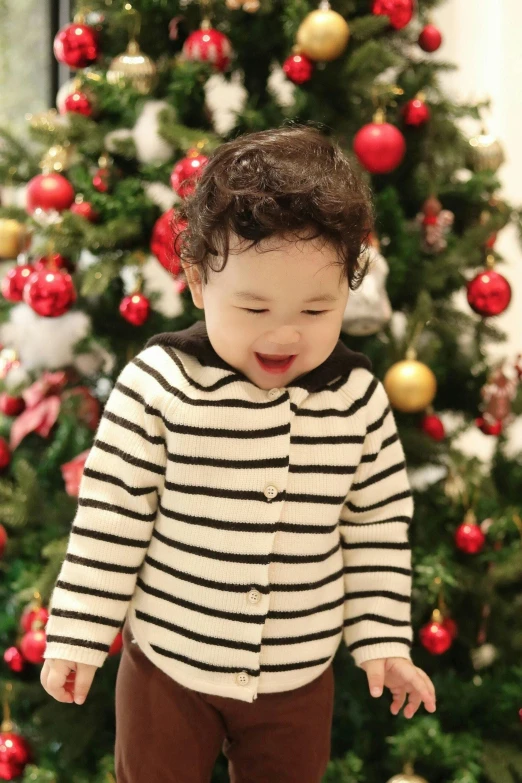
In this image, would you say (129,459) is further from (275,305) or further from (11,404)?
(11,404)

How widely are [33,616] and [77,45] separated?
0.85m

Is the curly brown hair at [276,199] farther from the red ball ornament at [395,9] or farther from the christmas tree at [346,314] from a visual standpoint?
the red ball ornament at [395,9]

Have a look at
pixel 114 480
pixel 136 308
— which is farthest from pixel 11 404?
pixel 114 480

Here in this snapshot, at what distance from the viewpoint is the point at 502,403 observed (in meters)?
1.30

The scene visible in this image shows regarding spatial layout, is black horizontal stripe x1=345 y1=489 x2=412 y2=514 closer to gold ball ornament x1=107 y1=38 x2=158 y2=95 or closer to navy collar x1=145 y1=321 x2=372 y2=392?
navy collar x1=145 y1=321 x2=372 y2=392

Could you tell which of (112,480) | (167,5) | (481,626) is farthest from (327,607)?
(167,5)

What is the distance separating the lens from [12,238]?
134cm

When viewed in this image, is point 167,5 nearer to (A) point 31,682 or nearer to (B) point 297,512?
(B) point 297,512

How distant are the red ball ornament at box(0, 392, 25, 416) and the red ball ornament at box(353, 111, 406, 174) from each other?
0.67m

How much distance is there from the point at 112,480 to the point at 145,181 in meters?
0.61

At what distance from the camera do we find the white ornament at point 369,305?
3.69 feet

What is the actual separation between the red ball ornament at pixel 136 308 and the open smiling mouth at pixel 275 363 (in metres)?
0.43

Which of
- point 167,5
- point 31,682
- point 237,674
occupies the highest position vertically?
point 167,5

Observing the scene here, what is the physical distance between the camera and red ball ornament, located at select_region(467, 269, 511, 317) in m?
1.26
